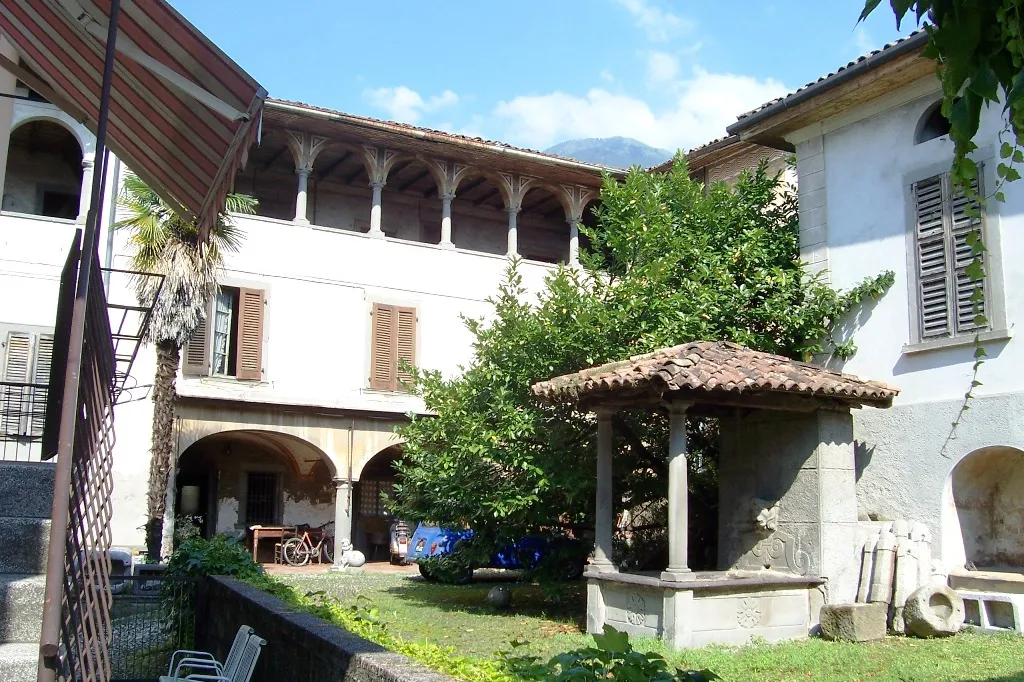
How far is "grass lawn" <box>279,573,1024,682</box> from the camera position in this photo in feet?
27.2

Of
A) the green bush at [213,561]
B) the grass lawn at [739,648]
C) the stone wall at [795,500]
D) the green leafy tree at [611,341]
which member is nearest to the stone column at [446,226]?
the green leafy tree at [611,341]

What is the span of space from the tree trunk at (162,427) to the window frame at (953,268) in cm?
1178

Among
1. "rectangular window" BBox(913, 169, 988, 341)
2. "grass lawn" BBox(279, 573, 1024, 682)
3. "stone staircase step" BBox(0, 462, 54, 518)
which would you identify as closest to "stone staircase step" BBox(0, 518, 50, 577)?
"stone staircase step" BBox(0, 462, 54, 518)

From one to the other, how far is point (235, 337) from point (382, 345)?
3.03 meters

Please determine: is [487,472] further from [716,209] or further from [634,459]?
[716,209]

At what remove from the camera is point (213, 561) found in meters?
8.45

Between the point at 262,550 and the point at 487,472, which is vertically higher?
the point at 487,472

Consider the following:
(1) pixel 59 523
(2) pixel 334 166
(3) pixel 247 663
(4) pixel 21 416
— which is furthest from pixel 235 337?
(1) pixel 59 523

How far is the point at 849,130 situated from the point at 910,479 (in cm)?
436

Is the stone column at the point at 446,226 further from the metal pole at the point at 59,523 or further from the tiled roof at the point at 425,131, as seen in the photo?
the metal pole at the point at 59,523

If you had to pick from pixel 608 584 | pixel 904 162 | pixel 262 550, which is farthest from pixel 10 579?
pixel 262 550

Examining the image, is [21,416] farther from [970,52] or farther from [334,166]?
[334,166]

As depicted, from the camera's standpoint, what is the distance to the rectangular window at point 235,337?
1997 cm

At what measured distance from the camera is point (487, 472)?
12719 millimetres
